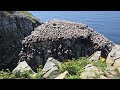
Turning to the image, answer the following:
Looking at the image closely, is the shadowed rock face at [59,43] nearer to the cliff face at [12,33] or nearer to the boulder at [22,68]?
the cliff face at [12,33]

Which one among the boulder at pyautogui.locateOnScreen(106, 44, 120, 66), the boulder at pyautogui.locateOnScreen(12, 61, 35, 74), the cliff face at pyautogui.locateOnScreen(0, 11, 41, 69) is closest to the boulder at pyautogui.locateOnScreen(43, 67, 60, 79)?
the boulder at pyautogui.locateOnScreen(12, 61, 35, 74)

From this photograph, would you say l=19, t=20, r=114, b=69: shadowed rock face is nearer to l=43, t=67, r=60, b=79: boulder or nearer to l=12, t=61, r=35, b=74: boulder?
l=12, t=61, r=35, b=74: boulder

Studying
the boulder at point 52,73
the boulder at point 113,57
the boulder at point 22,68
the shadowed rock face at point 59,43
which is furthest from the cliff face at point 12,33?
the boulder at point 52,73

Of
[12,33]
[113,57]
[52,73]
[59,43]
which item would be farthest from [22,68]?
[12,33]

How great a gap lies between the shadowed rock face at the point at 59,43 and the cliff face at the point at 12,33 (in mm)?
975

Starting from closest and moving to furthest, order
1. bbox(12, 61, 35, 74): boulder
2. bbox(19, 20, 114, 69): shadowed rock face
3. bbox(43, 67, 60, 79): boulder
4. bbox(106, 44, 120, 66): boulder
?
bbox(43, 67, 60, 79): boulder < bbox(12, 61, 35, 74): boulder < bbox(106, 44, 120, 66): boulder < bbox(19, 20, 114, 69): shadowed rock face

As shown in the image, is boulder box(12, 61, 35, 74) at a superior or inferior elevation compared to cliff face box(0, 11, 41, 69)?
superior

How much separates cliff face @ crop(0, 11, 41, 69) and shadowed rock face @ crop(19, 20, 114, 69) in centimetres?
97

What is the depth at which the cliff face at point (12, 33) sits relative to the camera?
66.1 feet

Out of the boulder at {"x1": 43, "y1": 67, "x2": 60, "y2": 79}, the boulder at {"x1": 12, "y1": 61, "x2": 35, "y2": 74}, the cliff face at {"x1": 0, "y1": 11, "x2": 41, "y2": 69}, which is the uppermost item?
the boulder at {"x1": 43, "y1": 67, "x2": 60, "y2": 79}

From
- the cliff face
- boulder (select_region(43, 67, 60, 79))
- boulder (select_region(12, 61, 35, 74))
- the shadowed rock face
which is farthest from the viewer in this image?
the cliff face

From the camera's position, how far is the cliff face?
20156 mm

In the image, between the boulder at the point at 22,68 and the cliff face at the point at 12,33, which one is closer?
the boulder at the point at 22,68
